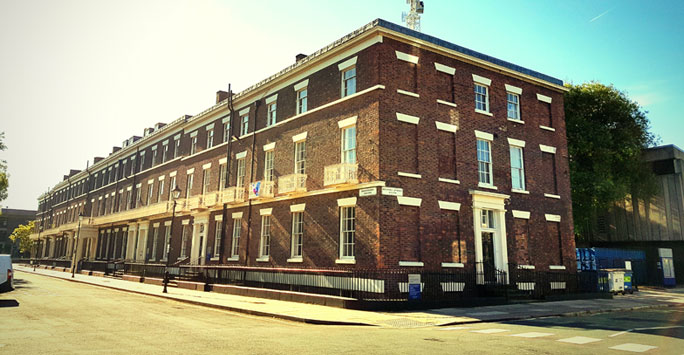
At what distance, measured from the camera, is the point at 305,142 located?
72.2ft

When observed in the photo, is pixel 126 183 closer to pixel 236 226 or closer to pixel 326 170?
pixel 236 226

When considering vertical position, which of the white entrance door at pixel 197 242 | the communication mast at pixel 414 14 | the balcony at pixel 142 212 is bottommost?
the white entrance door at pixel 197 242

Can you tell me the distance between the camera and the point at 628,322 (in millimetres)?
12773

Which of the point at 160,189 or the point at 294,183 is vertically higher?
the point at 160,189

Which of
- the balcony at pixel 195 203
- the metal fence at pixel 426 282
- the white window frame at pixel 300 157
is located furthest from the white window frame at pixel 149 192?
the white window frame at pixel 300 157

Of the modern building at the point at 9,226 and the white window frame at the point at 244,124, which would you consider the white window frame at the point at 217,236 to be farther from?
the modern building at the point at 9,226

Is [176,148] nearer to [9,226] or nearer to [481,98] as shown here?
[481,98]

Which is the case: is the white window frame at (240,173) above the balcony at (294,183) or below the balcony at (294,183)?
above

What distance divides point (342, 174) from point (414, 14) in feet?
48.4

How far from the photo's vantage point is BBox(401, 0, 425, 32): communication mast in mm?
26859

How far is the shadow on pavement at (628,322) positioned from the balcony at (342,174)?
26.4ft

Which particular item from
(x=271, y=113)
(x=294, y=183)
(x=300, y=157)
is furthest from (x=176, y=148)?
(x=294, y=183)

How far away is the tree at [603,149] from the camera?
32.2m

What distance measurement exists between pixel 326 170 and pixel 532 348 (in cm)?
1169
